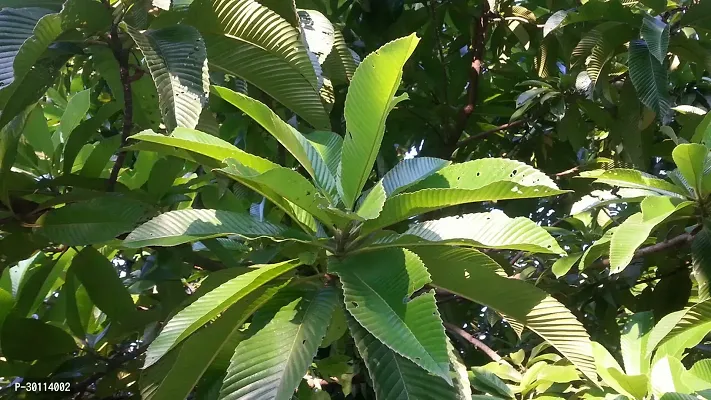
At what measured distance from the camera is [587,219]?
1472mm

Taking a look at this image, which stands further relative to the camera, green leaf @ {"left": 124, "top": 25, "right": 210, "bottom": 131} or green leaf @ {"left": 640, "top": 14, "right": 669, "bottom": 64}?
green leaf @ {"left": 640, "top": 14, "right": 669, "bottom": 64}

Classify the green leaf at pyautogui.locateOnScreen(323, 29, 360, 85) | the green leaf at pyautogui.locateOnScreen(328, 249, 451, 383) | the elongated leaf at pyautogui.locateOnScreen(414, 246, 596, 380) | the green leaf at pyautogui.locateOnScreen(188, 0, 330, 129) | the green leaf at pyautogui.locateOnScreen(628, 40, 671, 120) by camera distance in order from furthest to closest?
the green leaf at pyautogui.locateOnScreen(628, 40, 671, 120)
the green leaf at pyautogui.locateOnScreen(323, 29, 360, 85)
the green leaf at pyautogui.locateOnScreen(188, 0, 330, 129)
the elongated leaf at pyautogui.locateOnScreen(414, 246, 596, 380)
the green leaf at pyautogui.locateOnScreen(328, 249, 451, 383)

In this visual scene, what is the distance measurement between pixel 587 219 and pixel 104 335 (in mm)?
1325

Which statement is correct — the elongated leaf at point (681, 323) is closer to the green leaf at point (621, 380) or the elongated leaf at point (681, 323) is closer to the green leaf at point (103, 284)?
the green leaf at point (621, 380)

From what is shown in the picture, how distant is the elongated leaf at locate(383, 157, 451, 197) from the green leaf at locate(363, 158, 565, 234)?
32mm

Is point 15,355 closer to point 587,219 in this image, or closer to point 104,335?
point 104,335

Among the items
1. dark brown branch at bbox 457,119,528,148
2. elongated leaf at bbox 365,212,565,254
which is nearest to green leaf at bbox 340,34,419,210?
elongated leaf at bbox 365,212,565,254

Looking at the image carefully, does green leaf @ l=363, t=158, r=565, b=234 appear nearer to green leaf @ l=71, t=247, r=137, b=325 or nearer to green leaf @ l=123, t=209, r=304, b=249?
green leaf @ l=123, t=209, r=304, b=249

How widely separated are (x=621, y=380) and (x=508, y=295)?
0.23 meters

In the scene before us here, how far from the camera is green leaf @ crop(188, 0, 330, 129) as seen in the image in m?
0.93

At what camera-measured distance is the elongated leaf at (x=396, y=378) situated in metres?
0.69

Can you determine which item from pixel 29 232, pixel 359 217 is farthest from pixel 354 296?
pixel 29 232

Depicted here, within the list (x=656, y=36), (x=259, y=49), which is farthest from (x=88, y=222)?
(x=656, y=36)

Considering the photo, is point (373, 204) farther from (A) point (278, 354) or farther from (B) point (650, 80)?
(B) point (650, 80)
